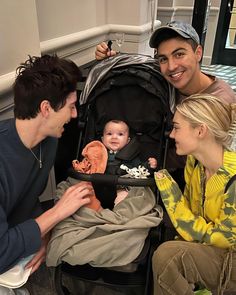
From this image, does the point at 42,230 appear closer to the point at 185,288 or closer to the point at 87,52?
the point at 185,288

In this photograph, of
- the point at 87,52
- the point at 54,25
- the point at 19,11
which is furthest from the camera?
the point at 87,52

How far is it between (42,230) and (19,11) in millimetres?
970

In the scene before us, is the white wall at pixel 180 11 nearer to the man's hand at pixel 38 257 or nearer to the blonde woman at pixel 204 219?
the blonde woman at pixel 204 219

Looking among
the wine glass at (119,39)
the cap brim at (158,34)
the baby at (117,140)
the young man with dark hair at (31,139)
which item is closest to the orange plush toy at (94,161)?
the baby at (117,140)

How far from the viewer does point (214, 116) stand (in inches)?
42.7

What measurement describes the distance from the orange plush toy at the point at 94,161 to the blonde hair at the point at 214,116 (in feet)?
1.48

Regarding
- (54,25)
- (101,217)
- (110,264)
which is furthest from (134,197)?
(54,25)

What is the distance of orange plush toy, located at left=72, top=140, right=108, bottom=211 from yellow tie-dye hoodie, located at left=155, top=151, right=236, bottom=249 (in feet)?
0.95

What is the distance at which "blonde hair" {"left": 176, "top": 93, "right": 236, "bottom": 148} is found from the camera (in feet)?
3.54

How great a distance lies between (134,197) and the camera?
118 centimetres

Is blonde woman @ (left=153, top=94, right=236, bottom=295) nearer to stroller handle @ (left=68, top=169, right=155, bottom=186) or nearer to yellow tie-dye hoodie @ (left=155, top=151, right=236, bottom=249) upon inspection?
yellow tie-dye hoodie @ (left=155, top=151, right=236, bottom=249)

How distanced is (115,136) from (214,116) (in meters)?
0.52

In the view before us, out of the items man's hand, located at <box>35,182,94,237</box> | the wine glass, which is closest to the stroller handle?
man's hand, located at <box>35,182,94,237</box>

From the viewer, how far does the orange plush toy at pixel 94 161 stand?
4.35 ft
